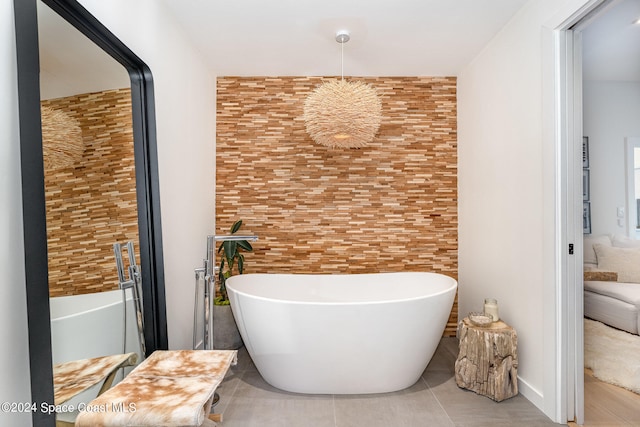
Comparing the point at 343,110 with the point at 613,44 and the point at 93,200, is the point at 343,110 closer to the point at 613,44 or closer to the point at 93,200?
the point at 613,44

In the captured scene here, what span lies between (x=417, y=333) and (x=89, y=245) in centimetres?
186

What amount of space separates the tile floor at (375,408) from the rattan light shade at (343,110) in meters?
1.79

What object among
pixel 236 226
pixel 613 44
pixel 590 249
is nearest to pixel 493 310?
pixel 590 249

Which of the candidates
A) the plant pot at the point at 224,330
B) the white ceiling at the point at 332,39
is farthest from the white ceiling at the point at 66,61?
the plant pot at the point at 224,330

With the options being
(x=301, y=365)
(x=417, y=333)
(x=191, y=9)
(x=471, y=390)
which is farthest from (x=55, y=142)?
(x=471, y=390)

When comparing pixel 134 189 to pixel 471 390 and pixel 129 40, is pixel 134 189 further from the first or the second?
pixel 471 390

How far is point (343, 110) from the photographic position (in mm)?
2611

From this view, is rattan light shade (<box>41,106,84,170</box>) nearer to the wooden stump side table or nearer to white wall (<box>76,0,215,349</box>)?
white wall (<box>76,0,215,349</box>)

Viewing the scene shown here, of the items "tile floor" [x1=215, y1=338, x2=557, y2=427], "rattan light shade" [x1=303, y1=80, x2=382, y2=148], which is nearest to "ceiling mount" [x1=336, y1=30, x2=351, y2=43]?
"rattan light shade" [x1=303, y1=80, x2=382, y2=148]

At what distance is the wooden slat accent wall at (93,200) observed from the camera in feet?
4.54

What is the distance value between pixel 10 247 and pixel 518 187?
2661mm

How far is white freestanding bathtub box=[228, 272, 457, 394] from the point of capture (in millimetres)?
2270

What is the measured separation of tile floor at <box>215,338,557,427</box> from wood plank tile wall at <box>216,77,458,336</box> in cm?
130

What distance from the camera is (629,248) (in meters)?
1.76
